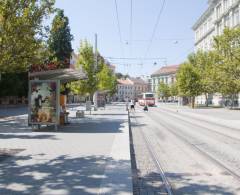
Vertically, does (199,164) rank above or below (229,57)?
below

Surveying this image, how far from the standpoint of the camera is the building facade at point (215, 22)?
66438 millimetres

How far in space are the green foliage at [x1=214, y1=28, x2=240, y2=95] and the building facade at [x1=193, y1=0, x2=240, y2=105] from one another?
9.30 metres

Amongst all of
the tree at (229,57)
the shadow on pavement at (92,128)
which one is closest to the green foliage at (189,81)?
the tree at (229,57)

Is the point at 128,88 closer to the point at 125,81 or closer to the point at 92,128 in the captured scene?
the point at 125,81

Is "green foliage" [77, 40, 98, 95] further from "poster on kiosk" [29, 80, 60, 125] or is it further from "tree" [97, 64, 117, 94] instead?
"poster on kiosk" [29, 80, 60, 125]

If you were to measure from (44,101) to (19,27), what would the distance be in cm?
665

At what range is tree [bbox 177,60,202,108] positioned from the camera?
65625mm

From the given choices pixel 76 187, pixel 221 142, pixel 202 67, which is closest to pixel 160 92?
pixel 202 67

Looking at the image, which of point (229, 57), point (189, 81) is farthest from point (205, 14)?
A: point (229, 57)

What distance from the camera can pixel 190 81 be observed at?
65.6m

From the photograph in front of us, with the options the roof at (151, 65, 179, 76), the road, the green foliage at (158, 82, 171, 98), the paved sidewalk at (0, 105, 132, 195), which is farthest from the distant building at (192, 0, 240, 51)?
the roof at (151, 65, 179, 76)

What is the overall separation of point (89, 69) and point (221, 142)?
23.4 m

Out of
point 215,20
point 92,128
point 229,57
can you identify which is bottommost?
point 92,128

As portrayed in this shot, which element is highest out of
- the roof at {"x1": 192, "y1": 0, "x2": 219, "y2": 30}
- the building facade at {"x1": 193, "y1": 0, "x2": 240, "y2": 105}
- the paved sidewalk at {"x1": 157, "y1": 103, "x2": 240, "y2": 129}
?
the roof at {"x1": 192, "y1": 0, "x2": 219, "y2": 30}
